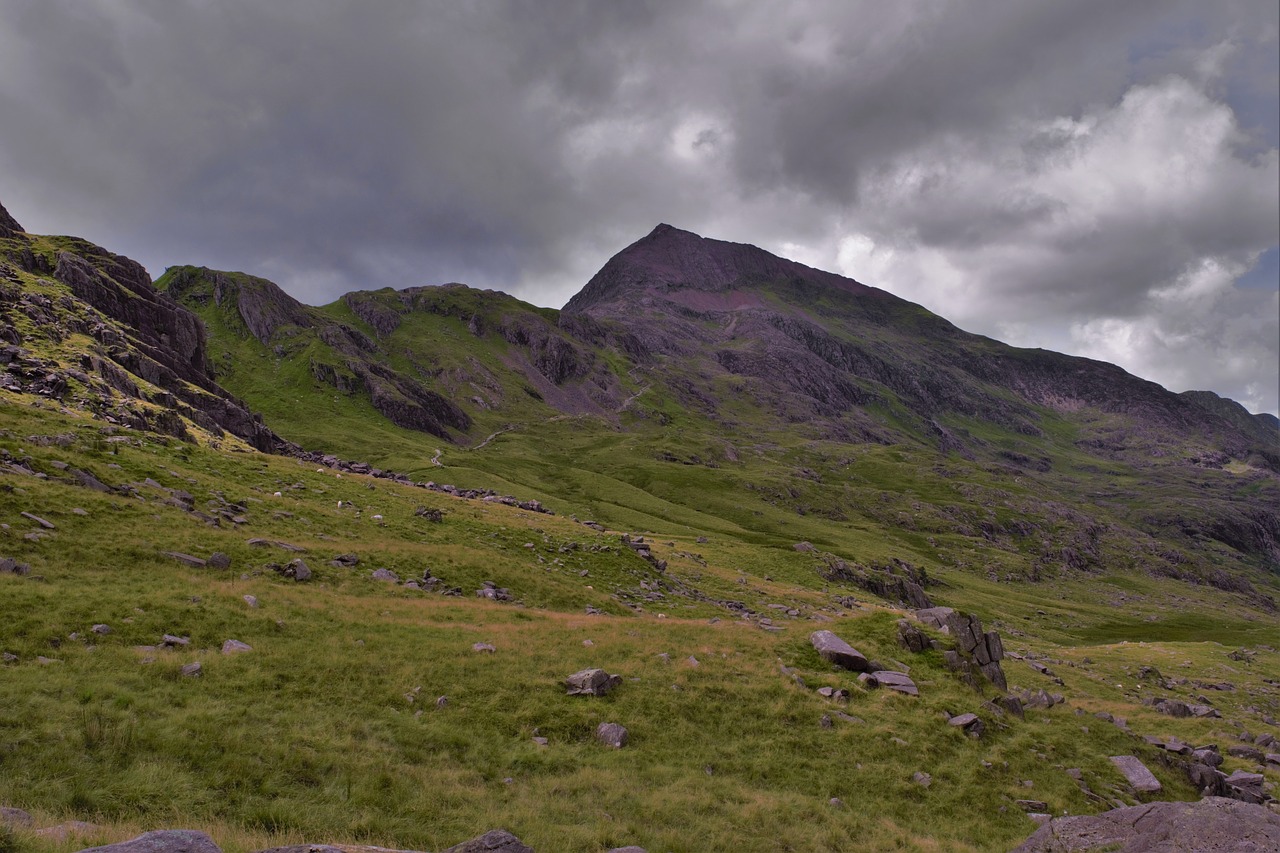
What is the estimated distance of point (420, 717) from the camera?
18750 mm

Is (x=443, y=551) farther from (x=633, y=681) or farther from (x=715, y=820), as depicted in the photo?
(x=715, y=820)

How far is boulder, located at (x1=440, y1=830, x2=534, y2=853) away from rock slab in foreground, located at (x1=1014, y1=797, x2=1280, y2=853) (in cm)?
1293

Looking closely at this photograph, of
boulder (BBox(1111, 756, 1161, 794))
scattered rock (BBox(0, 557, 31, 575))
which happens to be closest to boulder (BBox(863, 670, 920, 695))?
boulder (BBox(1111, 756, 1161, 794))

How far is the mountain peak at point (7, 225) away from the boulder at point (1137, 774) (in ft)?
534

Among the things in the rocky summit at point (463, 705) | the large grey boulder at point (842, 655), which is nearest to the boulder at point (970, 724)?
the rocky summit at point (463, 705)

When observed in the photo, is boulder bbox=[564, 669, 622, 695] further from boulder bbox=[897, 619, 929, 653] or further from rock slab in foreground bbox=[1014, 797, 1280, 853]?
boulder bbox=[897, 619, 929, 653]

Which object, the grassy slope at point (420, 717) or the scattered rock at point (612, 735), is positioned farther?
the scattered rock at point (612, 735)

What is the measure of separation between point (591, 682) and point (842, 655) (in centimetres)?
1312

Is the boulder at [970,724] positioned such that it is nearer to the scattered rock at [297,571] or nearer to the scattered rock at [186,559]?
the scattered rock at [297,571]

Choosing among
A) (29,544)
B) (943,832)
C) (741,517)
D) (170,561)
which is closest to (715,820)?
(943,832)

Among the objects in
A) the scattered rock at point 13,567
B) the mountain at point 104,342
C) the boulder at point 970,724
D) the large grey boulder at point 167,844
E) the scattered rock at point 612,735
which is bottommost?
the scattered rock at point 612,735

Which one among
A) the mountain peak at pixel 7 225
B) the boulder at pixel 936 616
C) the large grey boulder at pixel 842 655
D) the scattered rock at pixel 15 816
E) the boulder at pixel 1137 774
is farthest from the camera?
the mountain peak at pixel 7 225

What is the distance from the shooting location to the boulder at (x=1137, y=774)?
22000 mm

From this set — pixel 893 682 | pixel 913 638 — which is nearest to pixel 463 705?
pixel 893 682
